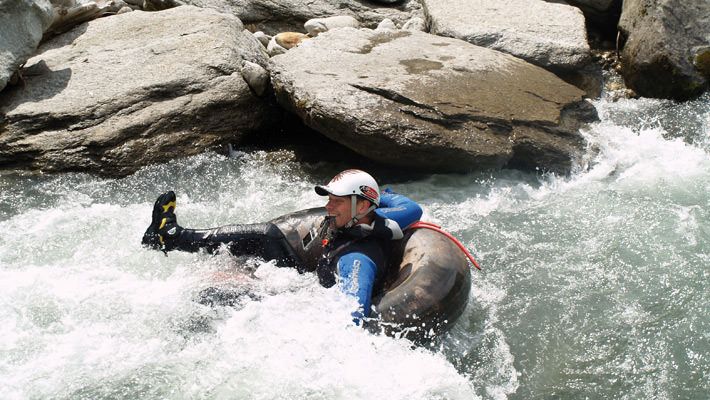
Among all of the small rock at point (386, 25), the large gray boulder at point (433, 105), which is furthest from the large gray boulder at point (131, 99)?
the small rock at point (386, 25)

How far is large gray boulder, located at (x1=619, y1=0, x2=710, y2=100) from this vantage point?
8203 mm

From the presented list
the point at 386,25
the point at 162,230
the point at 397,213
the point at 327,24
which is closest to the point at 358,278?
the point at 397,213

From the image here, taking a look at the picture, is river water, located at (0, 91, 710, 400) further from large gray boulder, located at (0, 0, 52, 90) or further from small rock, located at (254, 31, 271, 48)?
small rock, located at (254, 31, 271, 48)

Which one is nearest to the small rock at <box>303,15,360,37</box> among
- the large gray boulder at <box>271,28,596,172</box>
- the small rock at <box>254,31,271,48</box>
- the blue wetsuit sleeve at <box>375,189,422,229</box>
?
the small rock at <box>254,31,271,48</box>

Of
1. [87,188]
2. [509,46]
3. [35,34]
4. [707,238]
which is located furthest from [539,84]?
[35,34]

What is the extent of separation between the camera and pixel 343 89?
6.98 metres

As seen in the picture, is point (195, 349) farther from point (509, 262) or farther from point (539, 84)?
point (539, 84)

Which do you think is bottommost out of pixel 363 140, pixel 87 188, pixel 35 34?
pixel 87 188

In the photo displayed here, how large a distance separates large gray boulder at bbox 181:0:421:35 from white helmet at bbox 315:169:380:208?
16.7ft

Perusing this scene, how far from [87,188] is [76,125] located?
0.72 m

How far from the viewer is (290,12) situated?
9.65 m

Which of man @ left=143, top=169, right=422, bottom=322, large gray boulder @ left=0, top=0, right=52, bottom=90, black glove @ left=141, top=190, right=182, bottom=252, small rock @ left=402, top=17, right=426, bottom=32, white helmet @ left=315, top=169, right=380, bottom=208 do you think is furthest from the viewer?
small rock @ left=402, top=17, right=426, bottom=32

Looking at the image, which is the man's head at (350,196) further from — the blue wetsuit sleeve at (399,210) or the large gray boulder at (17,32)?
the large gray boulder at (17,32)

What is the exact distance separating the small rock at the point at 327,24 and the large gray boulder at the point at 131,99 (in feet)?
3.07
